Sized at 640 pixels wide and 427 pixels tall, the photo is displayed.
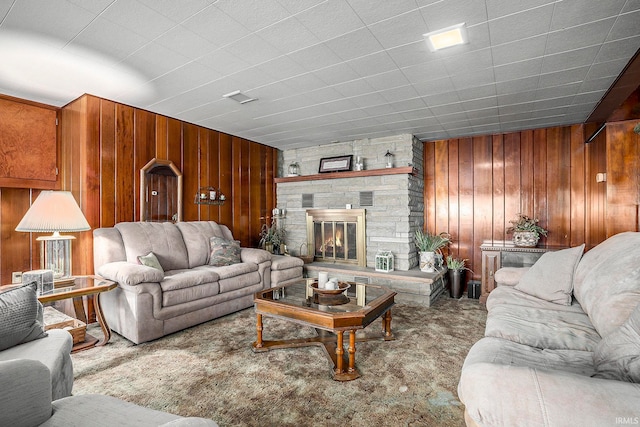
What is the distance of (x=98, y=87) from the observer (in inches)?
125

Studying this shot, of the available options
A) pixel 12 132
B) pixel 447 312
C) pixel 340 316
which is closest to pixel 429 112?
pixel 447 312

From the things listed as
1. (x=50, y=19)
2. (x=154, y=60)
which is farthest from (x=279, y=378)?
(x=50, y=19)

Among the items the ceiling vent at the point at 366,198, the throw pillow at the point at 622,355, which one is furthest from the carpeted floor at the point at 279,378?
the ceiling vent at the point at 366,198

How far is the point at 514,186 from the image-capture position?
15.4 feet

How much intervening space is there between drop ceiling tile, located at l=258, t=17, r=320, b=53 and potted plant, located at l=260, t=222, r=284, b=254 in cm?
344

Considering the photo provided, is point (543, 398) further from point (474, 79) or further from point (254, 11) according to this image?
point (474, 79)

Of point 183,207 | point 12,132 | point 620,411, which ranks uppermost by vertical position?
point 12,132

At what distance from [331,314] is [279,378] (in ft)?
1.87

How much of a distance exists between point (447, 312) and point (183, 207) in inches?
143

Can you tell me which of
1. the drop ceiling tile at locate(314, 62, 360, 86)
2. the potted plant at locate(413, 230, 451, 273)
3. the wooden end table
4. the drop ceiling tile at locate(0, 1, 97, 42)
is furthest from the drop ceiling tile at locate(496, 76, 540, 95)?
the wooden end table

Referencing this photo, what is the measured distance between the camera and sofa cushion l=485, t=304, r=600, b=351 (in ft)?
5.52

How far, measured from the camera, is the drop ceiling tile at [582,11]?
189cm

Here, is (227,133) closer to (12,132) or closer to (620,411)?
(12,132)

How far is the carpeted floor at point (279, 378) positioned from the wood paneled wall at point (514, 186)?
2.29 meters
